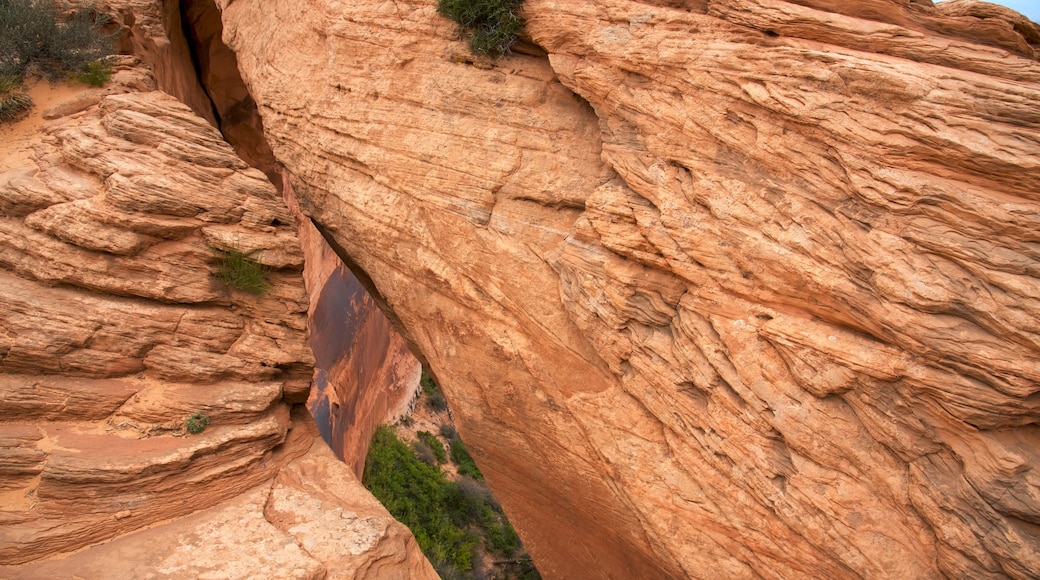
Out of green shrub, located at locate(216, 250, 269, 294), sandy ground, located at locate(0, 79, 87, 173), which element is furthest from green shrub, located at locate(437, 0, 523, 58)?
sandy ground, located at locate(0, 79, 87, 173)

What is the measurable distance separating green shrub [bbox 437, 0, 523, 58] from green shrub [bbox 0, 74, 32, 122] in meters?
5.87

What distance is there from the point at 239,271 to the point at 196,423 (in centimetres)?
186

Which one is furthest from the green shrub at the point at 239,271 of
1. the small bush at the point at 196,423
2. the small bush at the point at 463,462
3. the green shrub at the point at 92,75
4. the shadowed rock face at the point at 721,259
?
the small bush at the point at 463,462

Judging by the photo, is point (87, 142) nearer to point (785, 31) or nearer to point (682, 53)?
point (682, 53)

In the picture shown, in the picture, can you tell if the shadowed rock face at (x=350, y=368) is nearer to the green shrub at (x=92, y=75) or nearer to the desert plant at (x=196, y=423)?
the green shrub at (x=92, y=75)

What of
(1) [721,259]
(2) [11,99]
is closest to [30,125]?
(2) [11,99]

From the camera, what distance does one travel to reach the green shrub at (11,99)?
28.2 feet

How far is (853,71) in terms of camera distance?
5113 millimetres

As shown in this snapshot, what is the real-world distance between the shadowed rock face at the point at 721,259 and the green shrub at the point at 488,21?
22 cm

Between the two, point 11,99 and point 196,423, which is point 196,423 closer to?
point 196,423

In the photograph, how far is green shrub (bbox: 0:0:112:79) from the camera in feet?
30.2

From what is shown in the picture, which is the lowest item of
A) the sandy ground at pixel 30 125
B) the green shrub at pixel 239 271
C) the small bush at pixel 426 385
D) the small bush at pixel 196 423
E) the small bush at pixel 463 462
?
the small bush at pixel 463 462

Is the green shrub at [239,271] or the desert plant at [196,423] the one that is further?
the green shrub at [239,271]

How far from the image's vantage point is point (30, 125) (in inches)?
342
